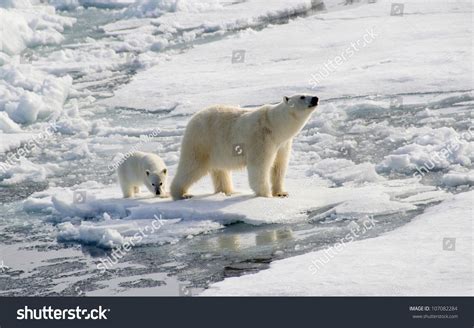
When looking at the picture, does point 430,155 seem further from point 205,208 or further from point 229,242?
point 229,242

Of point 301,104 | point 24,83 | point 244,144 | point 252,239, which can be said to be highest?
point 301,104

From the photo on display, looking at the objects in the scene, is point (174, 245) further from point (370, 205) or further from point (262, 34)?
point (262, 34)

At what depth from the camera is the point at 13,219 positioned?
845 cm

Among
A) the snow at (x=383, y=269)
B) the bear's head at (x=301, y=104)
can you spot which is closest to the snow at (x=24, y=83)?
the bear's head at (x=301, y=104)

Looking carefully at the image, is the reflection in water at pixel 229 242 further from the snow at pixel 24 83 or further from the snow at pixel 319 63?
the snow at pixel 319 63

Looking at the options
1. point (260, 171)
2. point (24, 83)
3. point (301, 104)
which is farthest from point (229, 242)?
point (24, 83)

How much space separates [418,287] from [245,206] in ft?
7.93

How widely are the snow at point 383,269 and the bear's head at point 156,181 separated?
7.49ft

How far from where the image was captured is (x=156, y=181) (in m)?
8.61
